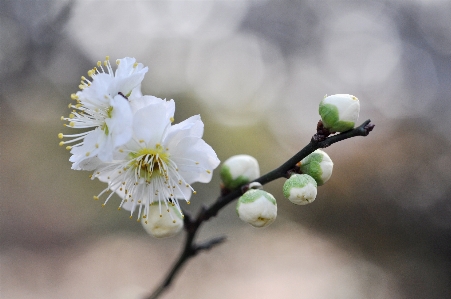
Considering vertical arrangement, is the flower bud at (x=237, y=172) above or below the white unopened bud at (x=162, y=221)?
above

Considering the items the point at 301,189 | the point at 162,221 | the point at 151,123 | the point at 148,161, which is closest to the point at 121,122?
the point at 151,123

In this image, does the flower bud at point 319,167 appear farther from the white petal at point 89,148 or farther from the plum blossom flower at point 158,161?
the white petal at point 89,148

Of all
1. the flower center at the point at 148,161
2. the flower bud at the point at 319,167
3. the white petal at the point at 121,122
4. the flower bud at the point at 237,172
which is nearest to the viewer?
the white petal at the point at 121,122

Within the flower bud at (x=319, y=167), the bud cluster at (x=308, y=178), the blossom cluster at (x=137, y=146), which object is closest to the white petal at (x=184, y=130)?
the blossom cluster at (x=137, y=146)

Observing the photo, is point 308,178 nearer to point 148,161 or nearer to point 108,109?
point 148,161

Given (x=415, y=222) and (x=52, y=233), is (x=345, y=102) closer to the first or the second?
(x=415, y=222)

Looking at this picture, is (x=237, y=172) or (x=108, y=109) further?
(x=237, y=172)
